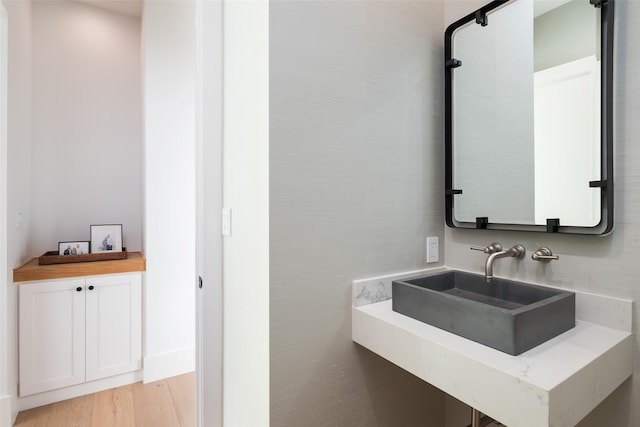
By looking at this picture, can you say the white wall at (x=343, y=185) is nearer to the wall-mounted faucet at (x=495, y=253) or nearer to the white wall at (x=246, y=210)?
the white wall at (x=246, y=210)

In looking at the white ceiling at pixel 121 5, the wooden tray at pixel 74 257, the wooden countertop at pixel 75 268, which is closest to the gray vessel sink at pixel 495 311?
the wooden countertop at pixel 75 268

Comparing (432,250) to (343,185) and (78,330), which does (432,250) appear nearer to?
(343,185)

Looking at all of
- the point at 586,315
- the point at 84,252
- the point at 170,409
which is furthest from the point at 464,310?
the point at 84,252

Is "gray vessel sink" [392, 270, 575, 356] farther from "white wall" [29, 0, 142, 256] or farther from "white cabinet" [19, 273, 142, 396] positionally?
"white wall" [29, 0, 142, 256]

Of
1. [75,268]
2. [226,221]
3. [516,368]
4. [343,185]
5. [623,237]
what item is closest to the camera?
[516,368]

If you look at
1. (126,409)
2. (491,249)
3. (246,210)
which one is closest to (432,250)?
(491,249)

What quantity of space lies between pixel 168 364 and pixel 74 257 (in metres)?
1.02

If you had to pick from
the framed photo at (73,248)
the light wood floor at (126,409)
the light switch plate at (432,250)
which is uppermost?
the light switch plate at (432,250)

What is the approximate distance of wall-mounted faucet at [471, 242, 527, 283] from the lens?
3.70 ft

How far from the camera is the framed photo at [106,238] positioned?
8.41ft

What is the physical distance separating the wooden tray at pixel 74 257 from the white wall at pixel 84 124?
0.34 m

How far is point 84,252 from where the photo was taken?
2.51 metres

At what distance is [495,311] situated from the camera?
852 mm

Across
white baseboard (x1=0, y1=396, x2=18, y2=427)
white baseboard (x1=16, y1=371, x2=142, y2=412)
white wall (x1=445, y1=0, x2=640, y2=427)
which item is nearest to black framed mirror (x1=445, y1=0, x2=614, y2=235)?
white wall (x1=445, y1=0, x2=640, y2=427)
